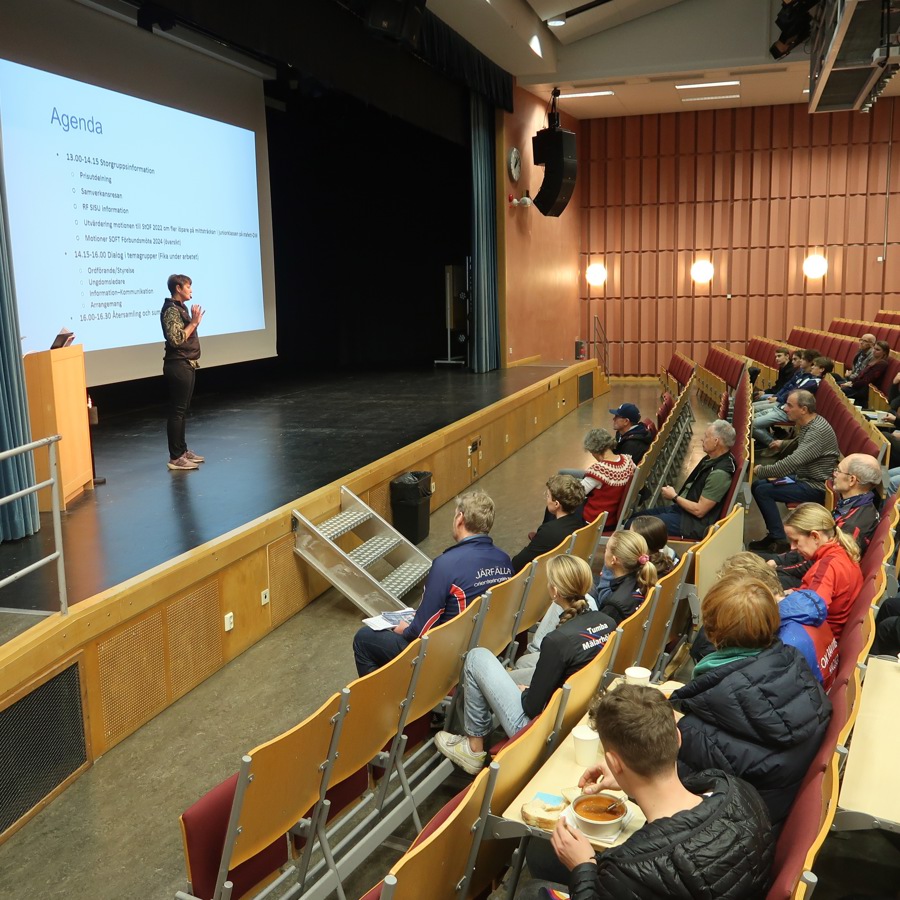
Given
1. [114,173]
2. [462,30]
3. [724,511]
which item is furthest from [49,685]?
[462,30]

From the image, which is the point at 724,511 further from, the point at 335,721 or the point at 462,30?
the point at 462,30

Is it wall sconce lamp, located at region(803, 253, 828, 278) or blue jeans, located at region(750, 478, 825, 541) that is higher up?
wall sconce lamp, located at region(803, 253, 828, 278)

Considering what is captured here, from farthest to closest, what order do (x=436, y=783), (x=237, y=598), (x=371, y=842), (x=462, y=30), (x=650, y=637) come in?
(x=462, y=30)
(x=237, y=598)
(x=650, y=637)
(x=436, y=783)
(x=371, y=842)

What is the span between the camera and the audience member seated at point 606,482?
5.27 meters

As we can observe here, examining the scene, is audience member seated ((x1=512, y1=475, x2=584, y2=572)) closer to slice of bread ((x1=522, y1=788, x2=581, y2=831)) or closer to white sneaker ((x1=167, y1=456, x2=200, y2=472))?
slice of bread ((x1=522, y1=788, x2=581, y2=831))

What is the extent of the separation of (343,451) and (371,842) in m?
4.13

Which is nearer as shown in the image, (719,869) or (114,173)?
(719,869)

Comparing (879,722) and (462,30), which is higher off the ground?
(462,30)

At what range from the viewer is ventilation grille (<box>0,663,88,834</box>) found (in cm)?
306

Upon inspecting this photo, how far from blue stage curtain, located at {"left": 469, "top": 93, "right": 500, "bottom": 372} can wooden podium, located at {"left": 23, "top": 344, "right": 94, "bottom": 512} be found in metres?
7.24

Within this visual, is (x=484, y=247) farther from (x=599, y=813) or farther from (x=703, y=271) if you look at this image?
(x=599, y=813)

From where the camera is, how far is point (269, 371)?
1234cm

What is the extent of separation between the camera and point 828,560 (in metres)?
3.43

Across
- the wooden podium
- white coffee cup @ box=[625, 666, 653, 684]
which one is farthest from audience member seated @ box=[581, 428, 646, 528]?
the wooden podium
